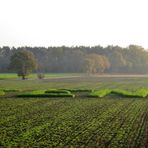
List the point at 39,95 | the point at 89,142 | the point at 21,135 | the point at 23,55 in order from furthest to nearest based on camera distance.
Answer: the point at 23,55 → the point at 39,95 → the point at 21,135 → the point at 89,142

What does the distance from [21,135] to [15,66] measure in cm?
10422

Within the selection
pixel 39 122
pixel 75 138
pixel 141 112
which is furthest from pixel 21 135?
pixel 141 112

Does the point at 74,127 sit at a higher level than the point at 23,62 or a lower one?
lower

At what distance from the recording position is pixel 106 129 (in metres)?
29.0

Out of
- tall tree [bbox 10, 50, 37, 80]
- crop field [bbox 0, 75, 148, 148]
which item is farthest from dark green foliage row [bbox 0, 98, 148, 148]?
tall tree [bbox 10, 50, 37, 80]

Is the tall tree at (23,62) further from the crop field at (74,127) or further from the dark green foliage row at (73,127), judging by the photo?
the dark green foliage row at (73,127)

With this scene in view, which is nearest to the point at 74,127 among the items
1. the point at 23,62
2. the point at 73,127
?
the point at 73,127

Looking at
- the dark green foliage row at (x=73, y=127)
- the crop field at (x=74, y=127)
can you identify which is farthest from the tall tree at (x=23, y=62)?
the dark green foliage row at (x=73, y=127)

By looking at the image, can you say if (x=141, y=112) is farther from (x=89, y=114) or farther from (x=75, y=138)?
(x=75, y=138)

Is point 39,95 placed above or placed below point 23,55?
below

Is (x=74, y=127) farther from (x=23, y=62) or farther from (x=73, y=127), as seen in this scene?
(x=23, y=62)

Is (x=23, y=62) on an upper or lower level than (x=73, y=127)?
upper

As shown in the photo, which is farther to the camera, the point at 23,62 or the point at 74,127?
the point at 23,62

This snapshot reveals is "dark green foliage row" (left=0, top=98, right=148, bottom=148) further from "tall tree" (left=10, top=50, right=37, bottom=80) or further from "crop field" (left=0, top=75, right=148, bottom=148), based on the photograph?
"tall tree" (left=10, top=50, right=37, bottom=80)
